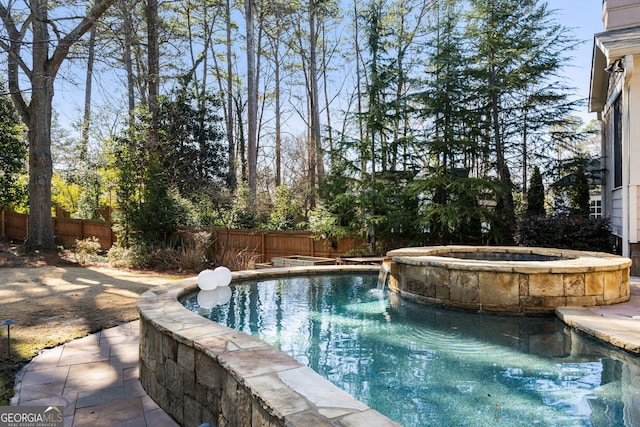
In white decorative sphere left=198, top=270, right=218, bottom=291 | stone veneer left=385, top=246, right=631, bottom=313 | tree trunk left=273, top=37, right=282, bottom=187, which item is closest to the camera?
stone veneer left=385, top=246, right=631, bottom=313

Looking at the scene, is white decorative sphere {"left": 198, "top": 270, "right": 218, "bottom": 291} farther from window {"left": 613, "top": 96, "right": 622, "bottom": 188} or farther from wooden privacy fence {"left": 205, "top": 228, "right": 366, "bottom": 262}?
window {"left": 613, "top": 96, "right": 622, "bottom": 188}

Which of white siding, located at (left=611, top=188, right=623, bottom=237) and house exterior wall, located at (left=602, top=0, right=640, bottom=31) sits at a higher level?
house exterior wall, located at (left=602, top=0, right=640, bottom=31)

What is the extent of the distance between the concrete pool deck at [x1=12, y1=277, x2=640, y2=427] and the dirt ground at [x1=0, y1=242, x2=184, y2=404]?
22cm

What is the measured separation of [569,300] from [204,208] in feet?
38.7

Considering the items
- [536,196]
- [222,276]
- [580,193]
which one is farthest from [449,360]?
[580,193]

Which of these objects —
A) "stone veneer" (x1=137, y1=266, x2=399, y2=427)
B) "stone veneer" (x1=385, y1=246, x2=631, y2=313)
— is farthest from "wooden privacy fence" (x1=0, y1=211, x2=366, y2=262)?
"stone veneer" (x1=137, y1=266, x2=399, y2=427)

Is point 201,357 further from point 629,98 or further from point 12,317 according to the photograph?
point 629,98

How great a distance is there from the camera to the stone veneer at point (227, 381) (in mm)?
1871

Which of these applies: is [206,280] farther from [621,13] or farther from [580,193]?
[580,193]

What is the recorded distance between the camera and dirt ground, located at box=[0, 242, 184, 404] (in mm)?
4852

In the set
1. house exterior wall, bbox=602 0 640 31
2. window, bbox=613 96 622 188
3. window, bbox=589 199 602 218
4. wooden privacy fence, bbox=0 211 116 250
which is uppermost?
house exterior wall, bbox=602 0 640 31

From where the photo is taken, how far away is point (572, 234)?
858 centimetres

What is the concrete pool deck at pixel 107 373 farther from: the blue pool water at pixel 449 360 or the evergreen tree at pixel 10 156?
the evergreen tree at pixel 10 156

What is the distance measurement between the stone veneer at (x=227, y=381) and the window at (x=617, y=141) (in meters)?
8.88
